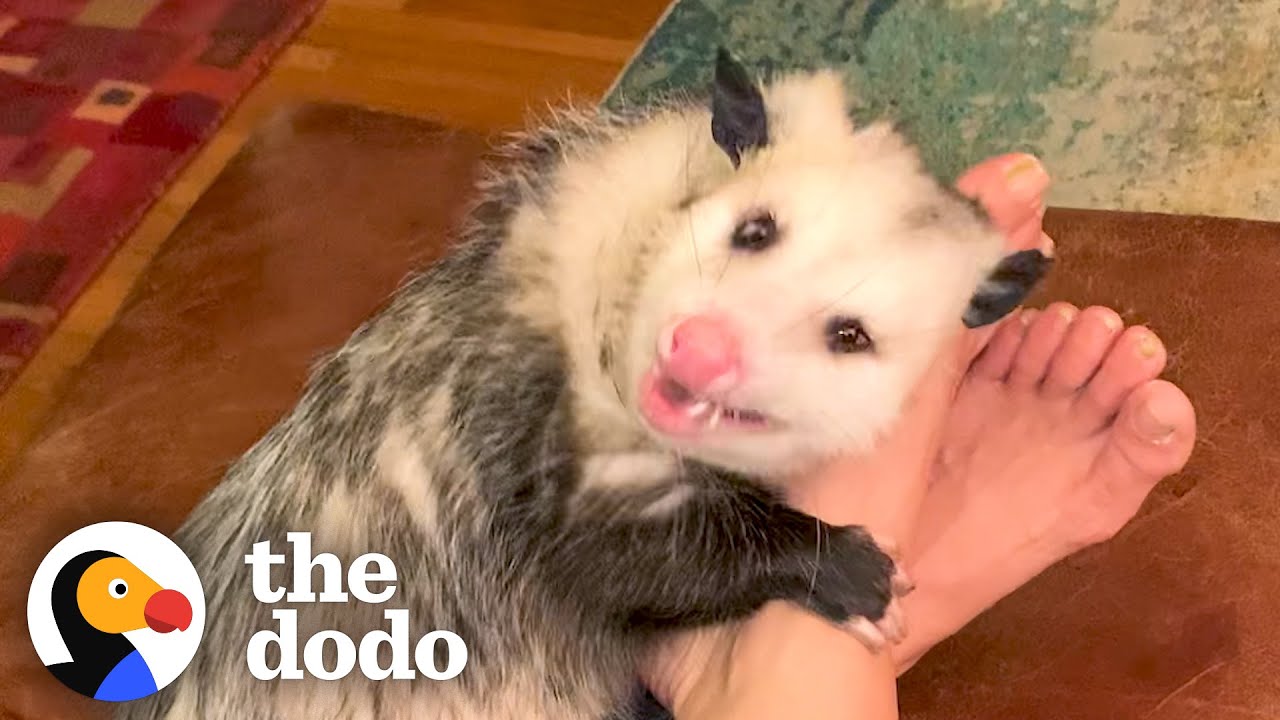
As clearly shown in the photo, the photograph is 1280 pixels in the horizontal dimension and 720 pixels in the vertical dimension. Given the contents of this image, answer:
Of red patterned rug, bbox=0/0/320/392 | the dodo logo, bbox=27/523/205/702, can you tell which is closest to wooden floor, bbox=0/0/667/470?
red patterned rug, bbox=0/0/320/392

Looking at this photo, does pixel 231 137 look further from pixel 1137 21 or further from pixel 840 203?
pixel 1137 21

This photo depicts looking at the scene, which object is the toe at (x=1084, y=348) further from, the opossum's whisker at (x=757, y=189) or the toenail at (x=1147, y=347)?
the opossum's whisker at (x=757, y=189)

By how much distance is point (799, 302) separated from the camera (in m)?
0.88

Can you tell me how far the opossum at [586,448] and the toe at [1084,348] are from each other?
10.3 inches

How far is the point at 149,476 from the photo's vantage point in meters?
1.34

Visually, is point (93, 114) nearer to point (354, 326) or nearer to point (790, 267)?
point (354, 326)

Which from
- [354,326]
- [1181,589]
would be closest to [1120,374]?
[1181,589]

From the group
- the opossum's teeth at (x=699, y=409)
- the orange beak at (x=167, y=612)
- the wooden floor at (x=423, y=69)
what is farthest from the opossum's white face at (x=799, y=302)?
the wooden floor at (x=423, y=69)

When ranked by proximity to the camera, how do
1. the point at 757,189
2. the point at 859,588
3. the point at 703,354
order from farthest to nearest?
the point at 859,588, the point at 757,189, the point at 703,354

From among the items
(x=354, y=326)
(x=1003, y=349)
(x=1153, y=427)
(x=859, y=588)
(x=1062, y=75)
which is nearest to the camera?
(x=859, y=588)

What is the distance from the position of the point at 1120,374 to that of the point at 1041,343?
81 millimetres

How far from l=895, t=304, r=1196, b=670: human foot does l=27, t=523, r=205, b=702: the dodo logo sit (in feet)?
2.07

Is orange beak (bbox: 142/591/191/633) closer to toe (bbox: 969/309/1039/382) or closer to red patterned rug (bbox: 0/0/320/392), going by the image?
red patterned rug (bbox: 0/0/320/392)

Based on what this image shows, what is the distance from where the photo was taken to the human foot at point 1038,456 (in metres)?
1.19
